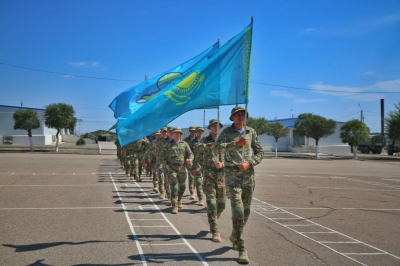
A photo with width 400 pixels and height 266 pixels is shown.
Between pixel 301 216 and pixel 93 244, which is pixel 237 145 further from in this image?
pixel 301 216

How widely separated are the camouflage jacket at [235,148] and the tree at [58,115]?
4559cm

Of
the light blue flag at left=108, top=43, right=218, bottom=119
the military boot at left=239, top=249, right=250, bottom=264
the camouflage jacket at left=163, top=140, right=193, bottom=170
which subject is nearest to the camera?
the military boot at left=239, top=249, right=250, bottom=264

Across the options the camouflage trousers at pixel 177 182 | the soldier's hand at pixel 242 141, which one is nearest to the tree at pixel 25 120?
the camouflage trousers at pixel 177 182

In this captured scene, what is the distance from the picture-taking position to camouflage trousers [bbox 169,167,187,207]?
9923 mm

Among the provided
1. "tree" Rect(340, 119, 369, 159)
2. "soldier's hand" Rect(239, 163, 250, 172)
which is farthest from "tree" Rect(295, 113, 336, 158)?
"soldier's hand" Rect(239, 163, 250, 172)

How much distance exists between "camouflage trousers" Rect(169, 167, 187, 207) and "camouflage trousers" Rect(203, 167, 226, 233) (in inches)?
89.4

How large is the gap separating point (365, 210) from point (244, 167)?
6.34m

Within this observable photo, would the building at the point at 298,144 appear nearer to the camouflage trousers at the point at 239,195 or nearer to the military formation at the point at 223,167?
the military formation at the point at 223,167

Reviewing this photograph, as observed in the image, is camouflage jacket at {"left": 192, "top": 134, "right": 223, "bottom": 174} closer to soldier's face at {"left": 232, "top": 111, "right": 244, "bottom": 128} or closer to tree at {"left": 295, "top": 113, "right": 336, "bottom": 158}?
soldier's face at {"left": 232, "top": 111, "right": 244, "bottom": 128}

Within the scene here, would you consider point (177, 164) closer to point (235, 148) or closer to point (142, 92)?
point (142, 92)

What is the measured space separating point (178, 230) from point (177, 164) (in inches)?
106

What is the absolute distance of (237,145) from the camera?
20.2 feet

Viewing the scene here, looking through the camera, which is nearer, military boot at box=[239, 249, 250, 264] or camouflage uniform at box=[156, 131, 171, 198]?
military boot at box=[239, 249, 250, 264]

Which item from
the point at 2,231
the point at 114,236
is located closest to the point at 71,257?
the point at 114,236
